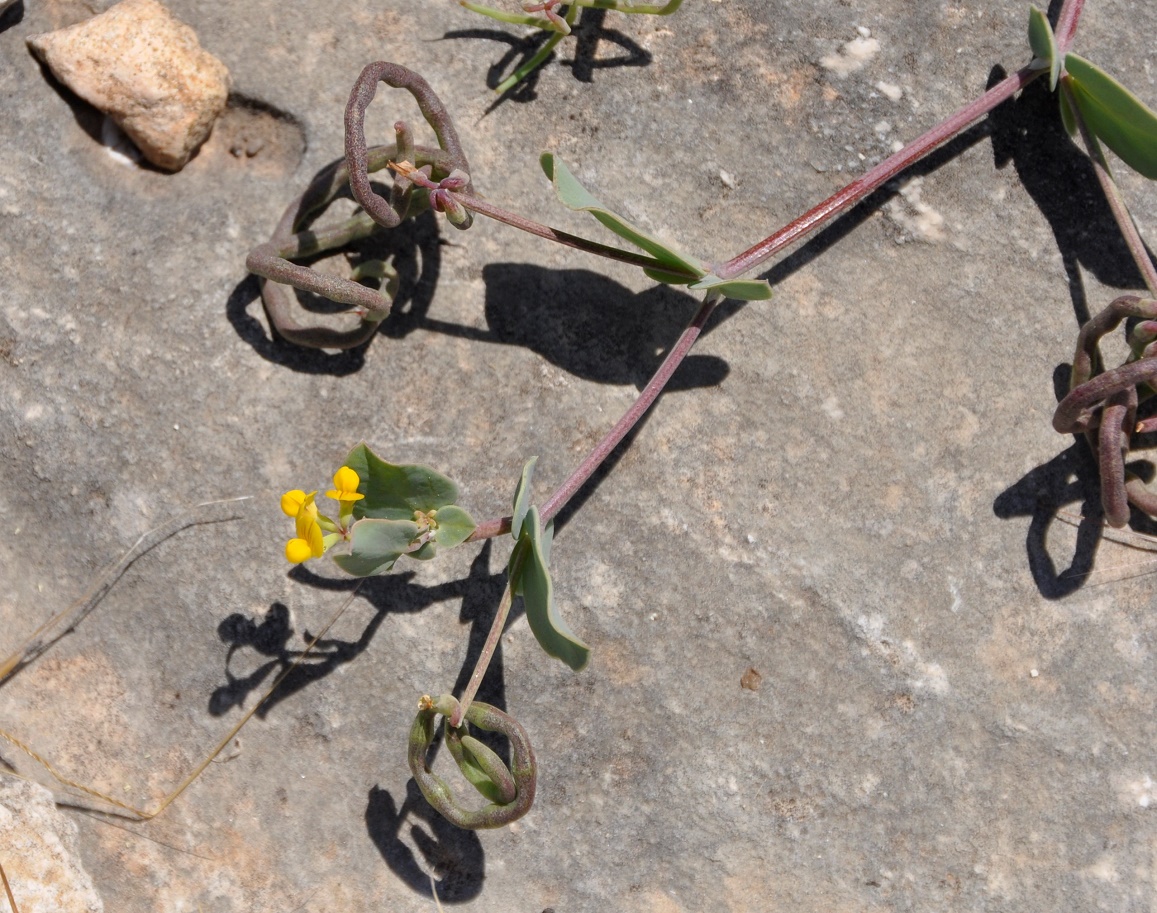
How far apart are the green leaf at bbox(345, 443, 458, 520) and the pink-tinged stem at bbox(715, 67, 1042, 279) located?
0.64m

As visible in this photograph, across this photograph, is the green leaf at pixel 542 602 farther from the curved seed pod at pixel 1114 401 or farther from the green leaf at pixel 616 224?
the curved seed pod at pixel 1114 401

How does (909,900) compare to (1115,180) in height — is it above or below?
below

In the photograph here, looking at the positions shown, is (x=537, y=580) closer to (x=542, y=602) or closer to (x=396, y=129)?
(x=542, y=602)

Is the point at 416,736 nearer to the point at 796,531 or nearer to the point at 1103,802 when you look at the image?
the point at 796,531

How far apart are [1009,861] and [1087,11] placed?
1.67 meters

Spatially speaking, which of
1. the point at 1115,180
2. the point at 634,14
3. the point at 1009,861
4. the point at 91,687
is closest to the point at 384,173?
the point at 634,14

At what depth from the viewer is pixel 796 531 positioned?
1980mm

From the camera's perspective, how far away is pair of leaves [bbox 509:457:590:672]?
5.37ft

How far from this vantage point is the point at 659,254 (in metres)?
1.81

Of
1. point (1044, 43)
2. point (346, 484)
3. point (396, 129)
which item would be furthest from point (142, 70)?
point (1044, 43)

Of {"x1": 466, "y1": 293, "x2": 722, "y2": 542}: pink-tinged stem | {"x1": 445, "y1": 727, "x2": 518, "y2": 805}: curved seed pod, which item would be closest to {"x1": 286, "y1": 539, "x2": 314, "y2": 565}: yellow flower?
{"x1": 466, "y1": 293, "x2": 722, "y2": 542}: pink-tinged stem

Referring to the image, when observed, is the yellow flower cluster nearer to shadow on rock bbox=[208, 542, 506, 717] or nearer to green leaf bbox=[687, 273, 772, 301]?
shadow on rock bbox=[208, 542, 506, 717]

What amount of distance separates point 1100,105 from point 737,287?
0.79 m

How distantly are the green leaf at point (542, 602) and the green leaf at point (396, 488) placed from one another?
0.14 metres
